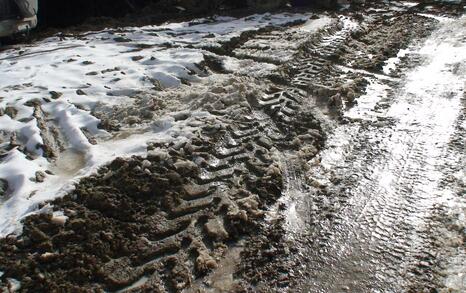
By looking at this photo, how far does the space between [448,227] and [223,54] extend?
466 cm

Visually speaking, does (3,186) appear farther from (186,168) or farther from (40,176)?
(186,168)

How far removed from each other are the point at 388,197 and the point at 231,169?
1.48m

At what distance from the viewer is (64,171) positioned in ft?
13.8

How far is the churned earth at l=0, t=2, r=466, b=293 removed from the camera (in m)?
3.26

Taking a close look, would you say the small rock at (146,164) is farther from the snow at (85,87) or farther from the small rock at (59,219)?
the small rock at (59,219)

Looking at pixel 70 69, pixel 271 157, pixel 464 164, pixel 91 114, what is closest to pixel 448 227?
pixel 464 164

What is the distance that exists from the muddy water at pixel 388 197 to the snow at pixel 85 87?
1657 mm

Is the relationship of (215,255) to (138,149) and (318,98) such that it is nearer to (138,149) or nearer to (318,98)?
(138,149)

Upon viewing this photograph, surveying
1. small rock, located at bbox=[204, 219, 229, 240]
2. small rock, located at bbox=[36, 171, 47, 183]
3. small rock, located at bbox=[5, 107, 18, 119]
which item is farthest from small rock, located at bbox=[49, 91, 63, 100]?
small rock, located at bbox=[204, 219, 229, 240]

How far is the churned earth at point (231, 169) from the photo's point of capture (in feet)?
10.7

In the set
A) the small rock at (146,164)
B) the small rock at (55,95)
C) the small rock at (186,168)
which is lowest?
the small rock at (186,168)

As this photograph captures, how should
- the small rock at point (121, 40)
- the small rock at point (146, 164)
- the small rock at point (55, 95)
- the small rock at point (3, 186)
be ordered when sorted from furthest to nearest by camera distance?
the small rock at point (121, 40) < the small rock at point (55, 95) < the small rock at point (146, 164) < the small rock at point (3, 186)

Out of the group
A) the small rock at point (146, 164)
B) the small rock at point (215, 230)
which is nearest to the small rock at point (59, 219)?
the small rock at point (146, 164)

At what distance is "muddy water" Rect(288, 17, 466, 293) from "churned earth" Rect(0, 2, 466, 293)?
15mm
